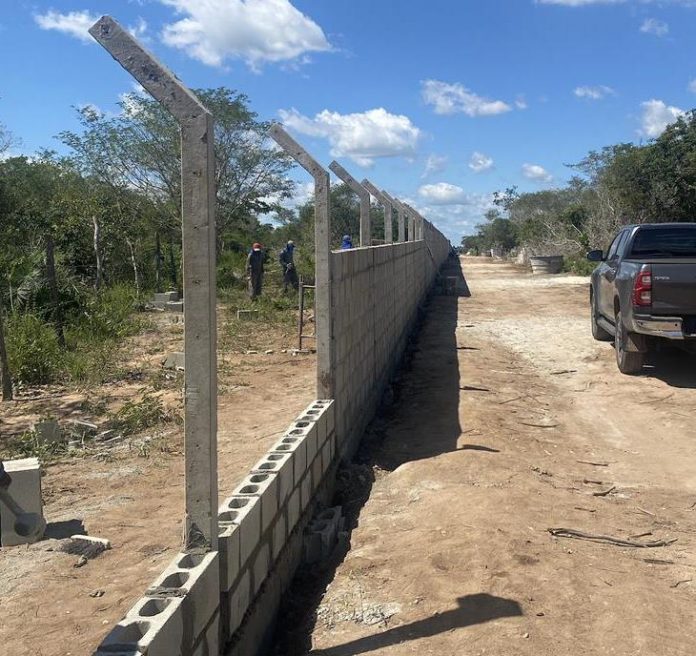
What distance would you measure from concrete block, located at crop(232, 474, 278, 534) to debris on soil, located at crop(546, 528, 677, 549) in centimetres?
164

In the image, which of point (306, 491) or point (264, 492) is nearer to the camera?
point (264, 492)

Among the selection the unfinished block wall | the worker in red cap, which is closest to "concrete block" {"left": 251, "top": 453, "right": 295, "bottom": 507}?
the unfinished block wall

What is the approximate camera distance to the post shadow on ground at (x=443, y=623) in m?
3.16

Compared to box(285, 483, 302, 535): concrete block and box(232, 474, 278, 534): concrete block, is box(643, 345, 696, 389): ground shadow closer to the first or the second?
box(285, 483, 302, 535): concrete block

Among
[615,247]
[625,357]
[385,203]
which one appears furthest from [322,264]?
[615,247]

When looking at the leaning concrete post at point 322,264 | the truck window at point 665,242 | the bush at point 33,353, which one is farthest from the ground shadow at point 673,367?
the bush at point 33,353

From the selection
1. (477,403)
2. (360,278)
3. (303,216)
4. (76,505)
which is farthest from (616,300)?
(303,216)

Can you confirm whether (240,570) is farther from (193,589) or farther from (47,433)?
(47,433)

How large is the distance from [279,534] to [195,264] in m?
1.70

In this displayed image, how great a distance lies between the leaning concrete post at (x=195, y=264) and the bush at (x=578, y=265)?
25.6 metres

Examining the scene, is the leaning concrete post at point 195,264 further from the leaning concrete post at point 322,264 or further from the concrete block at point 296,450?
the leaning concrete post at point 322,264

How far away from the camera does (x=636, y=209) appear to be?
25.5m

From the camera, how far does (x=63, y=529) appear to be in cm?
448

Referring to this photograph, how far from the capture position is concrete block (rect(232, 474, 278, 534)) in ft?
11.5
